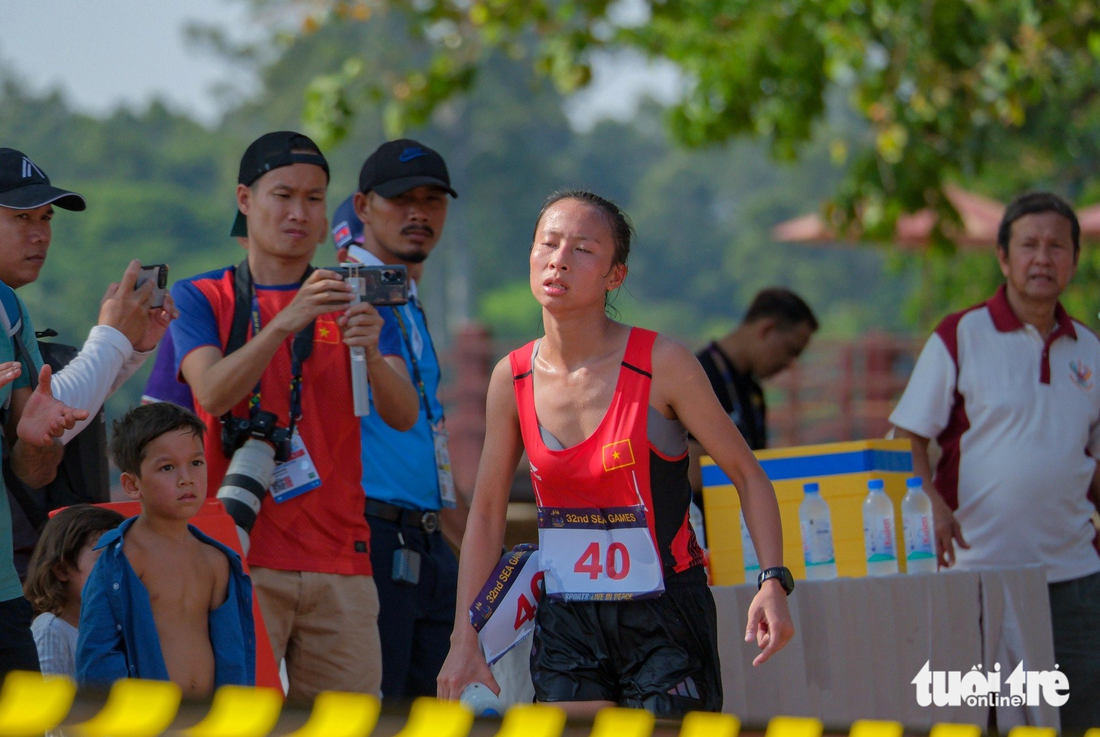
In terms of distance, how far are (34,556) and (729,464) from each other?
5.96ft

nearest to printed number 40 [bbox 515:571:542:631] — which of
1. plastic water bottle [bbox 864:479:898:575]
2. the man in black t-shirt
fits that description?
plastic water bottle [bbox 864:479:898:575]

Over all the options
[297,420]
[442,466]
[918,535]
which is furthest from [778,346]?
[297,420]

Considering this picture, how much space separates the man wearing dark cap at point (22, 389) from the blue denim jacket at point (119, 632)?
A: 0.13 meters

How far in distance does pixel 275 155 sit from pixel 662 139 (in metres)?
98.0

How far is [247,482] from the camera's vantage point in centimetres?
423

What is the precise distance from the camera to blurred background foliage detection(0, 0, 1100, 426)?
1016cm

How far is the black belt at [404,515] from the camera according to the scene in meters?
4.70

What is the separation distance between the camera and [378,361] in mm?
4281

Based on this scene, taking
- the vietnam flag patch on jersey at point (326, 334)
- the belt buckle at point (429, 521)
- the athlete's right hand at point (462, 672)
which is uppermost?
the vietnam flag patch on jersey at point (326, 334)

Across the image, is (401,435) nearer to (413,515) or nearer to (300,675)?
(413,515)

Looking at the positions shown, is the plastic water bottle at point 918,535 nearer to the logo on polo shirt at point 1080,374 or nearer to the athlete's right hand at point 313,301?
the logo on polo shirt at point 1080,374

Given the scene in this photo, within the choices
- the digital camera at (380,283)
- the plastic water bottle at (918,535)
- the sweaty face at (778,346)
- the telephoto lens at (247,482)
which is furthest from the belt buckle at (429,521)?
the sweaty face at (778,346)

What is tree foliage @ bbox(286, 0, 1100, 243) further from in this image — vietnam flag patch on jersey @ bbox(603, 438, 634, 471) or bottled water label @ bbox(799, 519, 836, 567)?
vietnam flag patch on jersey @ bbox(603, 438, 634, 471)

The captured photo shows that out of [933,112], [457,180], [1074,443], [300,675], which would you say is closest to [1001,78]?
[933,112]
